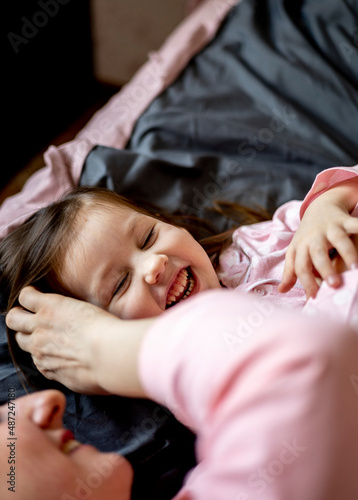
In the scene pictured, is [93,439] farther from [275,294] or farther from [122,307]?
[275,294]

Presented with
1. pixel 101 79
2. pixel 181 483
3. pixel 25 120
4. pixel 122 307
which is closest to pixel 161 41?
pixel 101 79

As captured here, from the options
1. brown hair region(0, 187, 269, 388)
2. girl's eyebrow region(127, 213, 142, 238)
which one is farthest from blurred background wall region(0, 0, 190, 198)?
girl's eyebrow region(127, 213, 142, 238)

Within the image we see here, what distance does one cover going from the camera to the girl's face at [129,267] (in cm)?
81

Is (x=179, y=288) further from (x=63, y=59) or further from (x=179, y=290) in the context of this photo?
(x=63, y=59)

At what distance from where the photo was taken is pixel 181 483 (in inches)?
28.2

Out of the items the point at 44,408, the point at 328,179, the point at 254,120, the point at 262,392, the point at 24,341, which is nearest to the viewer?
the point at 262,392

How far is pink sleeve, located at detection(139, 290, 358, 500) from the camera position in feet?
1.53

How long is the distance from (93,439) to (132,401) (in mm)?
84

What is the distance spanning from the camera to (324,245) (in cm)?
74

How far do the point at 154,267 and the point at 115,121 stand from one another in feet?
2.40

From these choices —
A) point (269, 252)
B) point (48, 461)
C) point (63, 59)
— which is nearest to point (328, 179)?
point (269, 252)

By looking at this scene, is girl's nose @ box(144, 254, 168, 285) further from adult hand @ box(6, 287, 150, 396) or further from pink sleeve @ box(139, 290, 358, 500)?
pink sleeve @ box(139, 290, 358, 500)

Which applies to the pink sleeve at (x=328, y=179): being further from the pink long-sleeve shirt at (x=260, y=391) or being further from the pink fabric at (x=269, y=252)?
the pink long-sleeve shirt at (x=260, y=391)

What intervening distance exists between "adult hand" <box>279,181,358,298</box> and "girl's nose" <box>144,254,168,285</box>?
0.20 meters
